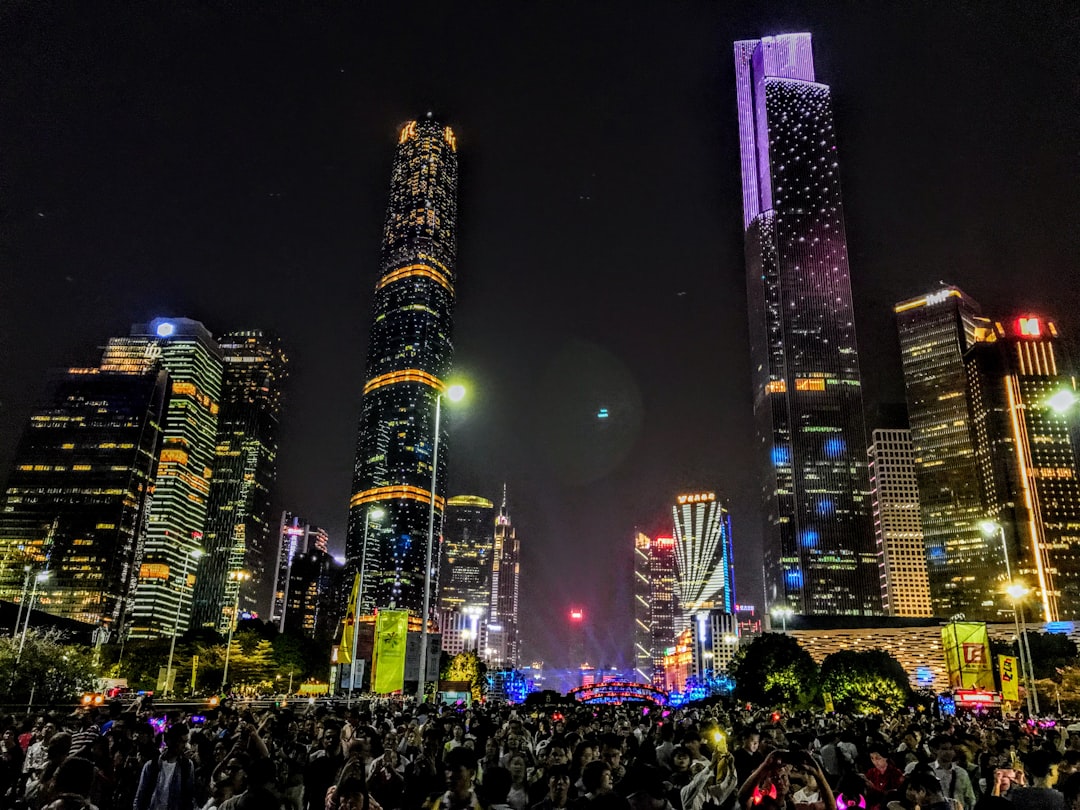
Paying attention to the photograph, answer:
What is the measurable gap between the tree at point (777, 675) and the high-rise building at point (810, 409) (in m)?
86.5

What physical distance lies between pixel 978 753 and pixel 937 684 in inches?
4837

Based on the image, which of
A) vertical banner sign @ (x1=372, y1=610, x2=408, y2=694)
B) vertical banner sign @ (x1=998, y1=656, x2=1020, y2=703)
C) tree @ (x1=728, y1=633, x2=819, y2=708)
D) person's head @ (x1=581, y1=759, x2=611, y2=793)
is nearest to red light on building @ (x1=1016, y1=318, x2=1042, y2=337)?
tree @ (x1=728, y1=633, x2=819, y2=708)

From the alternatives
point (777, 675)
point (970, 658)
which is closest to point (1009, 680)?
point (970, 658)

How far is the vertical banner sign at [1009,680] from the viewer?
99.1ft

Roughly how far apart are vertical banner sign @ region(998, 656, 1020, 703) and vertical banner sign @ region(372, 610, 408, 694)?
78.9ft

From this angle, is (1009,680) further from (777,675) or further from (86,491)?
(86,491)

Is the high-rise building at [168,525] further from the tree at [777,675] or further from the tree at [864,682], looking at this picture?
the tree at [864,682]

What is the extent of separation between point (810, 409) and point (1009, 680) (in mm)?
Answer: 154780

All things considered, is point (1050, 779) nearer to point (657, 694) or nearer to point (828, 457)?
point (657, 694)

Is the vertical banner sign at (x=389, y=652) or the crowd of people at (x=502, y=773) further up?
the vertical banner sign at (x=389, y=652)

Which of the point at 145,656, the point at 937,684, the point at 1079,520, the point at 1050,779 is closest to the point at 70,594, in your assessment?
the point at 145,656

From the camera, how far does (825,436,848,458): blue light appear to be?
17350cm

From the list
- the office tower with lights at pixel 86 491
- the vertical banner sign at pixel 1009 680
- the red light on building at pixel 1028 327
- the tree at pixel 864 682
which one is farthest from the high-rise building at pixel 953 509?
the office tower with lights at pixel 86 491

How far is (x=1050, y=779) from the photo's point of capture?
8.31 metres
